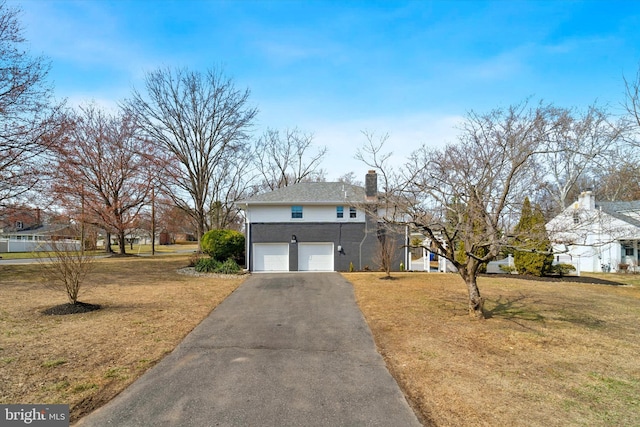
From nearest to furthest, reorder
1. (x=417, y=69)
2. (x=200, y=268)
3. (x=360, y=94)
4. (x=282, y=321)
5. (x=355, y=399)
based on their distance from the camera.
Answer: (x=355, y=399) < (x=282, y=321) < (x=417, y=69) < (x=360, y=94) < (x=200, y=268)

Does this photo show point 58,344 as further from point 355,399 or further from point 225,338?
point 355,399

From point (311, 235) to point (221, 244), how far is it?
5.30 m

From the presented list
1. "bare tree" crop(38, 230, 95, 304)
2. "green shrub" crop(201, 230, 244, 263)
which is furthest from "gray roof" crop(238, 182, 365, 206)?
"bare tree" crop(38, 230, 95, 304)

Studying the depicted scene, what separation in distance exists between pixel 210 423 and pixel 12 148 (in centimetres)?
1756

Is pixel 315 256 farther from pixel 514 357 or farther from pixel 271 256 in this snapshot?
pixel 514 357

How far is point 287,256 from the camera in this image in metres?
20.5

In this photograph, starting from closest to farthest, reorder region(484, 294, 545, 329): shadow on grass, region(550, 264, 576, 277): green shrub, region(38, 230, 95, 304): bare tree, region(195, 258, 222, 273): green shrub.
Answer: region(38, 230, 95, 304): bare tree, region(484, 294, 545, 329): shadow on grass, region(195, 258, 222, 273): green shrub, region(550, 264, 576, 277): green shrub

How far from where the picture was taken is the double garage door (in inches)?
800

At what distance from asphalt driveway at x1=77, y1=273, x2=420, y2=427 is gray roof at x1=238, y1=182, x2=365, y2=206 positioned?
12.7 metres

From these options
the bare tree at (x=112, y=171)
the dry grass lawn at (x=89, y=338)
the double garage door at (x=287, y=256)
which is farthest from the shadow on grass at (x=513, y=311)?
the bare tree at (x=112, y=171)

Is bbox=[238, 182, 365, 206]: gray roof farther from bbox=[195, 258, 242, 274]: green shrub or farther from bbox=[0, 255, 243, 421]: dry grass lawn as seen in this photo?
bbox=[0, 255, 243, 421]: dry grass lawn

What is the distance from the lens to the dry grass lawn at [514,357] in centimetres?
383

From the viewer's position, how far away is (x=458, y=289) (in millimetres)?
13117

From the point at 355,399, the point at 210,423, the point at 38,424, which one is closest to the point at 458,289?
the point at 355,399
